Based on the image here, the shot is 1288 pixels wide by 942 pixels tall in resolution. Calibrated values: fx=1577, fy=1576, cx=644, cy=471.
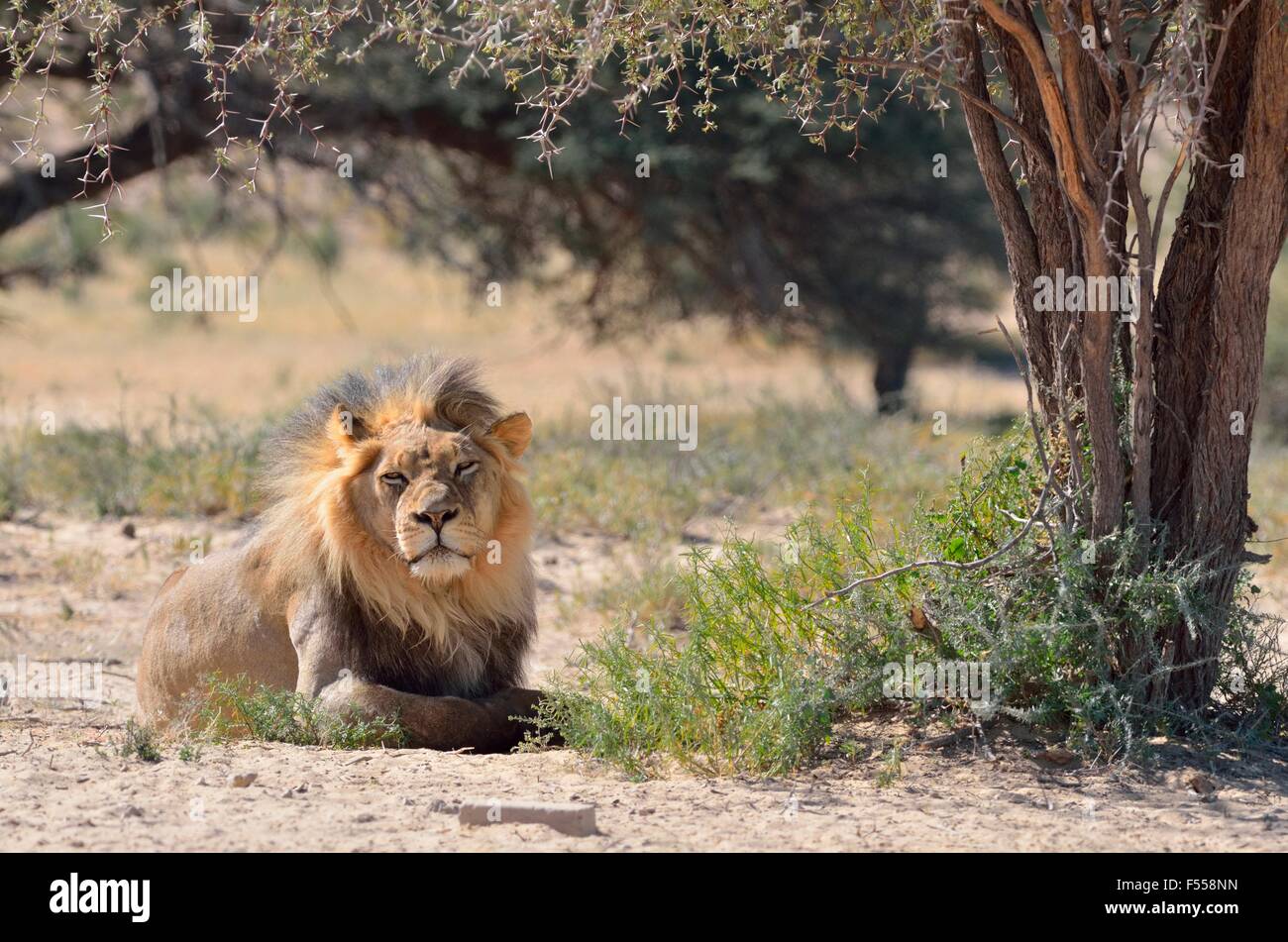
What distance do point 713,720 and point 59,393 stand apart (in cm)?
1713

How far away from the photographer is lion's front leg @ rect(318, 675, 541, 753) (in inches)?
240

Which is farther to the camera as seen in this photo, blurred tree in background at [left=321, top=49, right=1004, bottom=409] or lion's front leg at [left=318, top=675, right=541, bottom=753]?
blurred tree in background at [left=321, top=49, right=1004, bottom=409]

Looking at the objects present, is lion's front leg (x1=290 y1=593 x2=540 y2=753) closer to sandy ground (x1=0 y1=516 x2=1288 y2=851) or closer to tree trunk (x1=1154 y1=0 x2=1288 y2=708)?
sandy ground (x1=0 y1=516 x2=1288 y2=851)

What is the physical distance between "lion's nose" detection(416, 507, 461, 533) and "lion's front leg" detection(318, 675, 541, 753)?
0.69m

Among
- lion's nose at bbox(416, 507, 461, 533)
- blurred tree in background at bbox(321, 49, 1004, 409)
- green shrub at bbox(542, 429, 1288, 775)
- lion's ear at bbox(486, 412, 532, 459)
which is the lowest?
green shrub at bbox(542, 429, 1288, 775)

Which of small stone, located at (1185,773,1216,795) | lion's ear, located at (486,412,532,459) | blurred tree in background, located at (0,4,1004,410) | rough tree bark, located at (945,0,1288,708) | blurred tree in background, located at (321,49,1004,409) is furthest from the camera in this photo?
blurred tree in background, located at (321,49,1004,409)

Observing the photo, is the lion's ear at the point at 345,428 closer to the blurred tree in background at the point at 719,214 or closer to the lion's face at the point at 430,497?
the lion's face at the point at 430,497

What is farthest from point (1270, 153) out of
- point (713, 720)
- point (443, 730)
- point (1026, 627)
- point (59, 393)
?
point (59, 393)

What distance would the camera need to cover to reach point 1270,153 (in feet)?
17.9

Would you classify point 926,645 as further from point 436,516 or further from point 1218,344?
point 436,516

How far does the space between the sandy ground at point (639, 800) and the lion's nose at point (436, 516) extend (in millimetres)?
858

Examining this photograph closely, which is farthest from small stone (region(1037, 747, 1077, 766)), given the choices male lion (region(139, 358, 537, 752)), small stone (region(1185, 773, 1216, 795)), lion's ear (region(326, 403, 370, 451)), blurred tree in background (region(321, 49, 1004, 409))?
blurred tree in background (region(321, 49, 1004, 409))

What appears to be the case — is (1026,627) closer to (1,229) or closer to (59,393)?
(1,229)

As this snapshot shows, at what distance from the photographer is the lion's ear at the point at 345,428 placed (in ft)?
20.4
